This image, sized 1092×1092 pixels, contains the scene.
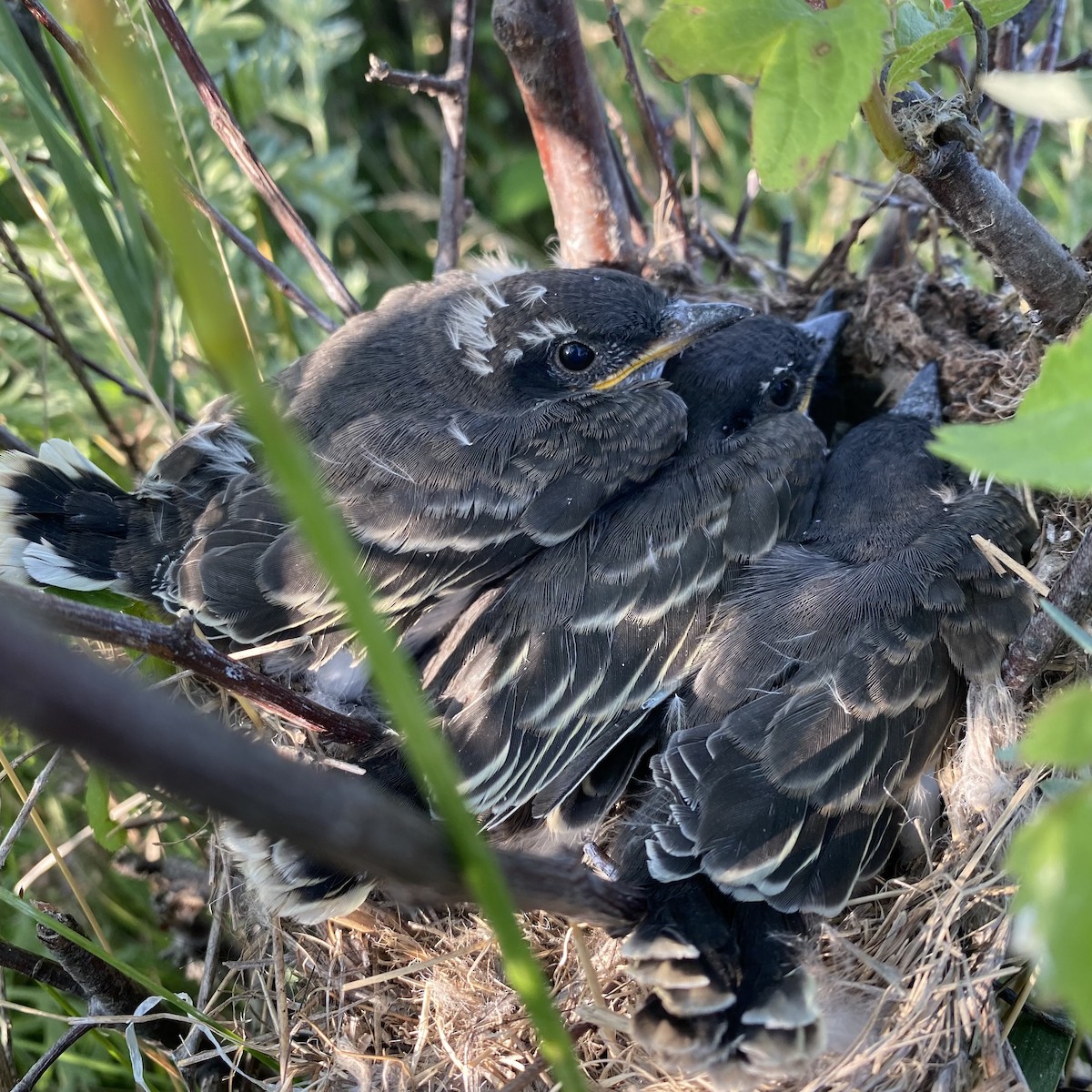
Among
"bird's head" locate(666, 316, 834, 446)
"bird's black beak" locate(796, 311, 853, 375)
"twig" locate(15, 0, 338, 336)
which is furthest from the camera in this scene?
"bird's black beak" locate(796, 311, 853, 375)

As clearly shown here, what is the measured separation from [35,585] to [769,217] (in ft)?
7.51

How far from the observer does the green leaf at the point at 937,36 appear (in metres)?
0.92

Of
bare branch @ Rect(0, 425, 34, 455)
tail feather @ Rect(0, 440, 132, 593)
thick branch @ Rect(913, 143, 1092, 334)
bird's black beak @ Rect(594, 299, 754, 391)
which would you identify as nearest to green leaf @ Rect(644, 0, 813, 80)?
thick branch @ Rect(913, 143, 1092, 334)

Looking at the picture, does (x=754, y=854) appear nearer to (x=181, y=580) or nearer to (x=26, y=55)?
(x=181, y=580)

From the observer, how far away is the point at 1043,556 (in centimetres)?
138

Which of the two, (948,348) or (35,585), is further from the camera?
(948,348)

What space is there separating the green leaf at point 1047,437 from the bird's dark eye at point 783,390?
1.21 m

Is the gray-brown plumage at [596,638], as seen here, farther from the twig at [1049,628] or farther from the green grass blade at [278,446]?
the green grass blade at [278,446]

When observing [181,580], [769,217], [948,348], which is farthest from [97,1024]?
[769,217]

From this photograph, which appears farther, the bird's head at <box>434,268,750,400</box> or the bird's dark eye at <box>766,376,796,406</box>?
the bird's dark eye at <box>766,376,796,406</box>

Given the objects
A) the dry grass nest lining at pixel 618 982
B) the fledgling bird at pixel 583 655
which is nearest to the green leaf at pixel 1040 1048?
the dry grass nest lining at pixel 618 982

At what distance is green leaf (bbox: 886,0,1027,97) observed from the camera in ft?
3.03

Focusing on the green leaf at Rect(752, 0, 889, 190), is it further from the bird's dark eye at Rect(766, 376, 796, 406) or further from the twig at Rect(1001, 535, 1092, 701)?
the bird's dark eye at Rect(766, 376, 796, 406)

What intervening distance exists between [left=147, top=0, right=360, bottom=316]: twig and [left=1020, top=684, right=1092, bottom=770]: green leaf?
1.41 metres
